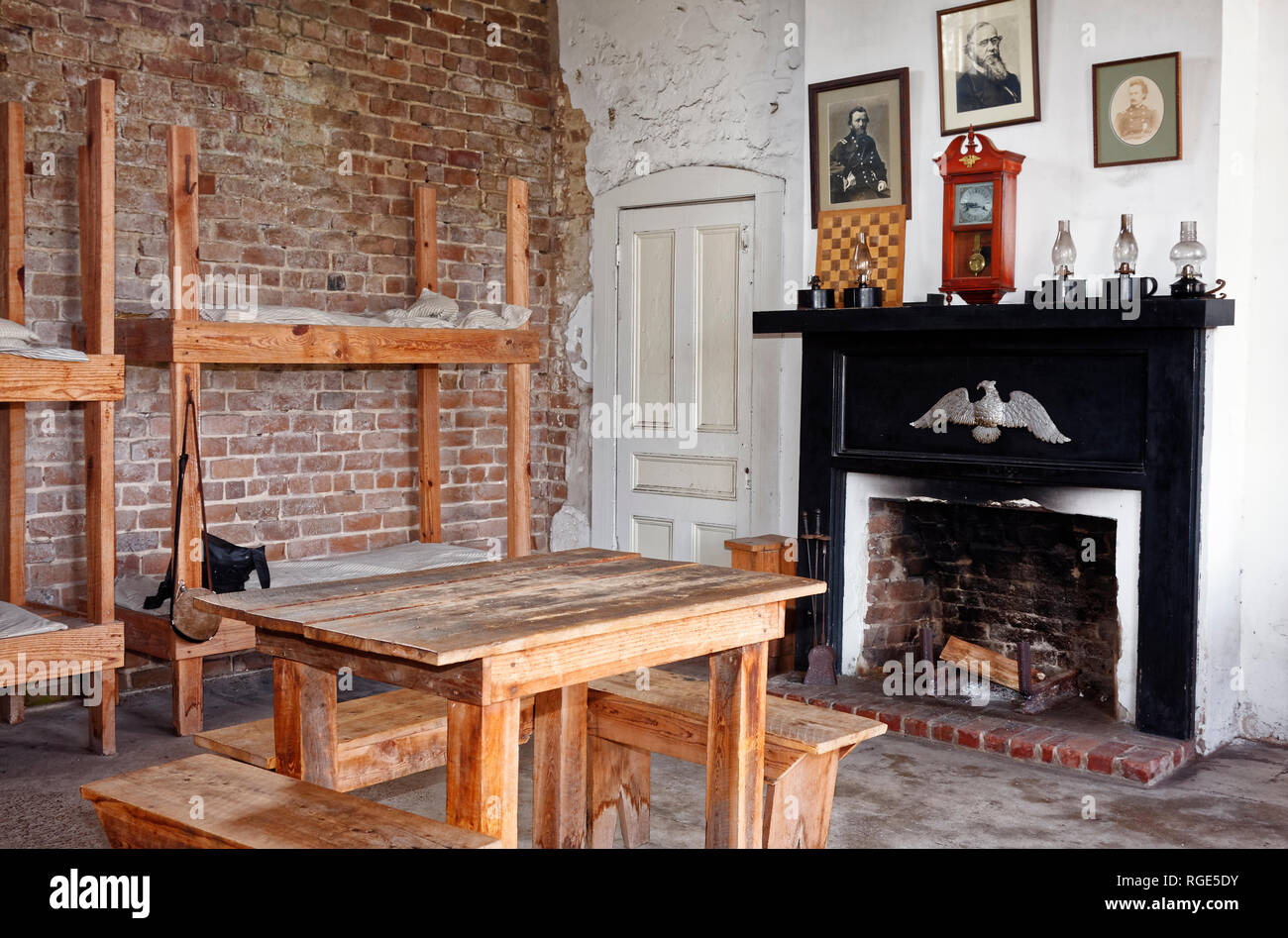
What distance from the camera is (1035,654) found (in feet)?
17.0

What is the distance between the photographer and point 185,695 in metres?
4.65

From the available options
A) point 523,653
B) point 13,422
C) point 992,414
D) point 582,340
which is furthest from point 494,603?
point 582,340

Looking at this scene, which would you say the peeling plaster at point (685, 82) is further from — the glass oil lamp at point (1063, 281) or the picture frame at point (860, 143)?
the glass oil lamp at point (1063, 281)

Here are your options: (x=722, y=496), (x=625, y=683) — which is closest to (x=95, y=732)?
(x=625, y=683)

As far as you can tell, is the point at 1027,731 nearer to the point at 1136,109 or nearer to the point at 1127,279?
the point at 1127,279

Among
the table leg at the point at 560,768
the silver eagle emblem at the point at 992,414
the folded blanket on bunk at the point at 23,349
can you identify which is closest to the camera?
the table leg at the point at 560,768

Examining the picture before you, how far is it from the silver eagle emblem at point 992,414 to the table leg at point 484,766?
2848 mm

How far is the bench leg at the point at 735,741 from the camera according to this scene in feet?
9.72

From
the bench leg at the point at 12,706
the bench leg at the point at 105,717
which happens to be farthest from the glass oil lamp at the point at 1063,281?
the bench leg at the point at 12,706

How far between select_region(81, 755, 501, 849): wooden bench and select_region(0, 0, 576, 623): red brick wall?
2775 mm

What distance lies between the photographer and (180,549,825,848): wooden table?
239 centimetres

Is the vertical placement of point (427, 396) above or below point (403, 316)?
below

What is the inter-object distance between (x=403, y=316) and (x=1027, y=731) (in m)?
2.95

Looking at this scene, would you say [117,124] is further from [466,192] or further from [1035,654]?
[1035,654]
